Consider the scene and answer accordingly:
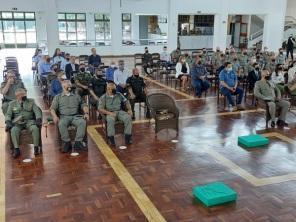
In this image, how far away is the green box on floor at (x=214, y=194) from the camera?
13.8 feet

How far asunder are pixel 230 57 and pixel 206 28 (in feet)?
45.4

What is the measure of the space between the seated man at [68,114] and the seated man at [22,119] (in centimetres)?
31

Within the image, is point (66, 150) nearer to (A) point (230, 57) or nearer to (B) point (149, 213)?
(B) point (149, 213)

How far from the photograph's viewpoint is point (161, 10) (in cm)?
2036

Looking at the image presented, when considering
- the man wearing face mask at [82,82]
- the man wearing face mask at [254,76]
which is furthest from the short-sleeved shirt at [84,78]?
the man wearing face mask at [254,76]

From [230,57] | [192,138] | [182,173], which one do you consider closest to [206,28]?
[230,57]

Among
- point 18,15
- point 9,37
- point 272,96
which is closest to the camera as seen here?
point 272,96

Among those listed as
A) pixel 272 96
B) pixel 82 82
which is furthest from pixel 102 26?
pixel 272 96

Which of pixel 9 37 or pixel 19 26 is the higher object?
pixel 19 26

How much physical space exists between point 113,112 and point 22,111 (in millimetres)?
1545

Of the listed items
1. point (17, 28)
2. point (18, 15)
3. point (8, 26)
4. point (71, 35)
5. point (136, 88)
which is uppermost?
point (18, 15)

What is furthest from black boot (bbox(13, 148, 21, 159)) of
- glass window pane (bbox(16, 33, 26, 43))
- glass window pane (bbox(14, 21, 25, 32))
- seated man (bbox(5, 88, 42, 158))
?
glass window pane (bbox(16, 33, 26, 43))

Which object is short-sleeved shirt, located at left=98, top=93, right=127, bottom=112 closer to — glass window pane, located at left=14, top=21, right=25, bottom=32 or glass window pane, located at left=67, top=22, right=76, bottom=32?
glass window pane, located at left=67, top=22, right=76, bottom=32

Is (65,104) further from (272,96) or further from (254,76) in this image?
(254,76)
